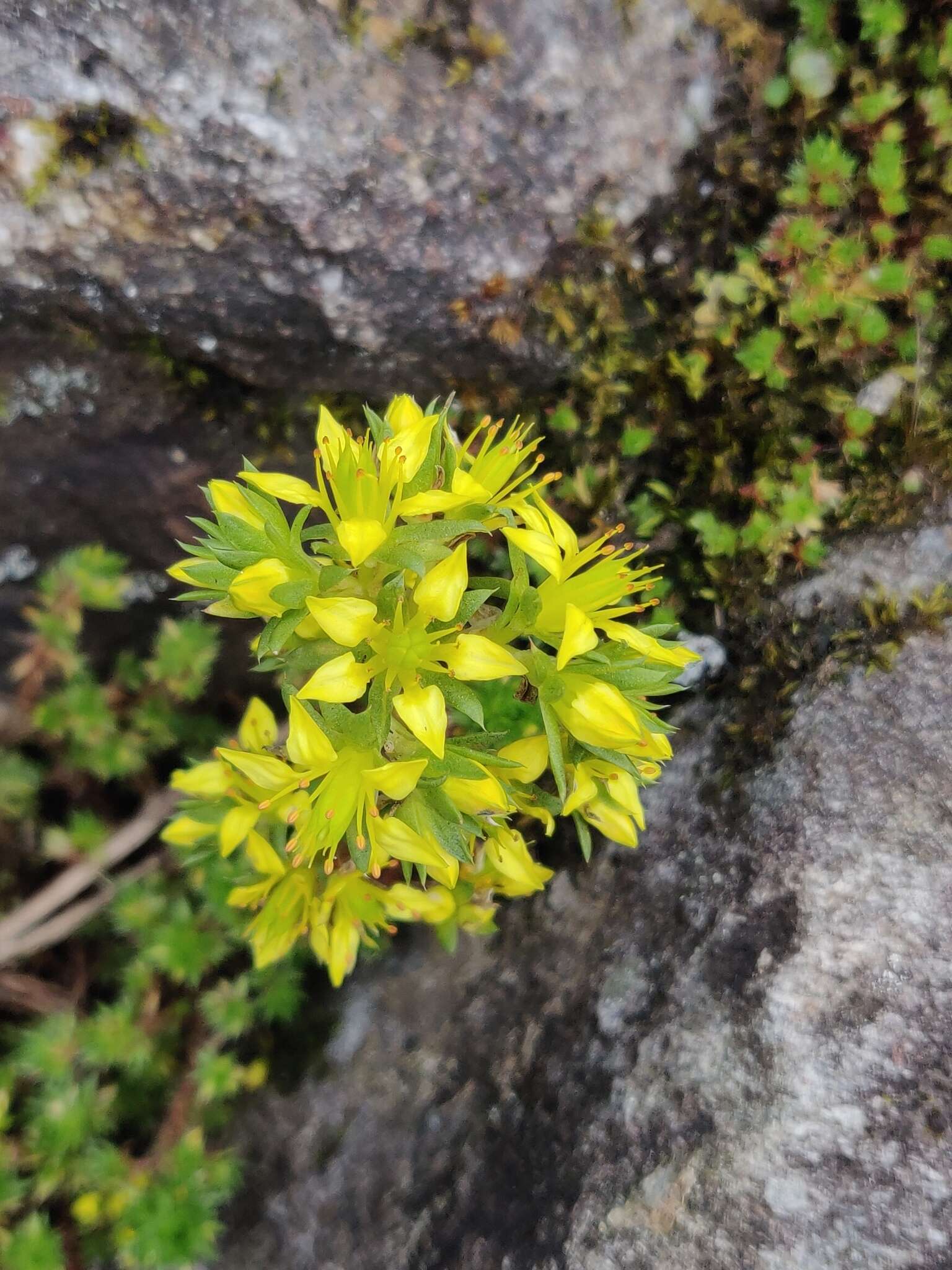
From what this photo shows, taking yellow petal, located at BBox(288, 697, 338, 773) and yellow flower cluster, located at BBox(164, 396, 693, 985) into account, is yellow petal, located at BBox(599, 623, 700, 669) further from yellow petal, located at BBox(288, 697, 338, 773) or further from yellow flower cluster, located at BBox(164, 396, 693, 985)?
yellow petal, located at BBox(288, 697, 338, 773)

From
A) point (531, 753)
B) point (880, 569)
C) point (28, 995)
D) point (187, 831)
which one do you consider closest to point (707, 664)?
point (880, 569)

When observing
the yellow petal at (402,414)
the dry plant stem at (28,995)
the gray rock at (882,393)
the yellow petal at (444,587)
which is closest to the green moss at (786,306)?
the gray rock at (882,393)

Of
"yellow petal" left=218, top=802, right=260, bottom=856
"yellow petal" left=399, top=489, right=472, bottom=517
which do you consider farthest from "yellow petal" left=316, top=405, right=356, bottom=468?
"yellow petal" left=218, top=802, right=260, bottom=856

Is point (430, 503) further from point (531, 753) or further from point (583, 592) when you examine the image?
point (531, 753)

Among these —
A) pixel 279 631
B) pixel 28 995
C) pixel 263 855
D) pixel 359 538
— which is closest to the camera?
pixel 359 538

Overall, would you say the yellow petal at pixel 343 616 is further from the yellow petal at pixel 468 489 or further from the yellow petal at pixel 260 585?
the yellow petal at pixel 468 489
